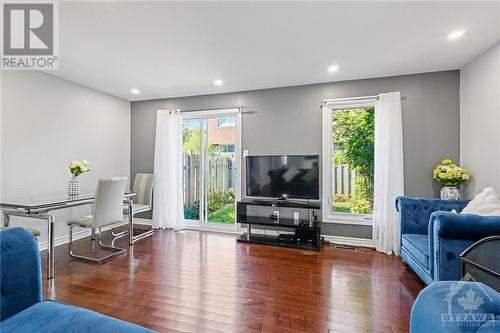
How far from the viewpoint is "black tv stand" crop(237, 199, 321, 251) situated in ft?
11.9

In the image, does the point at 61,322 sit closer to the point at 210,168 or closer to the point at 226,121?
the point at 210,168

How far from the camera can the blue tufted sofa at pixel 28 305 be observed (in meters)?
1.11

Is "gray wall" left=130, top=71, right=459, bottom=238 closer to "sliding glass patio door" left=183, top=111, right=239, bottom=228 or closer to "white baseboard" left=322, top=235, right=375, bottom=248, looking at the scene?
"white baseboard" left=322, top=235, right=375, bottom=248

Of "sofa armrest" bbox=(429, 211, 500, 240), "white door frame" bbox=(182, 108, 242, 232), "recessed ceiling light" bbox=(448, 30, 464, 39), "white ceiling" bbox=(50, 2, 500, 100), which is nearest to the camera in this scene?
"sofa armrest" bbox=(429, 211, 500, 240)

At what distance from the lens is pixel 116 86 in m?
4.13

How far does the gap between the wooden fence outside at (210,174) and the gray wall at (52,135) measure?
141 cm

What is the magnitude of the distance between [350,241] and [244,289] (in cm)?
216

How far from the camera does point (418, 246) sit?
7.75 ft


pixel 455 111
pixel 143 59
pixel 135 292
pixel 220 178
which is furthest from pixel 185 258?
pixel 455 111

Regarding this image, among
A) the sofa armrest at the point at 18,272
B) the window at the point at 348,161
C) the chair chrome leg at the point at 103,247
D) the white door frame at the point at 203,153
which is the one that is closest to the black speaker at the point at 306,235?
the window at the point at 348,161

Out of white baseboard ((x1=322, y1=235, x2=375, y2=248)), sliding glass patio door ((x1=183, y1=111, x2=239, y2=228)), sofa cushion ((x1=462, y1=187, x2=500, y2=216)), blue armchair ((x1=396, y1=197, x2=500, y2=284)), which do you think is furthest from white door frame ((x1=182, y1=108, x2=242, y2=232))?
sofa cushion ((x1=462, y1=187, x2=500, y2=216))

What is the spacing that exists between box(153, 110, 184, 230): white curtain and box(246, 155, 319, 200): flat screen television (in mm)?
1479

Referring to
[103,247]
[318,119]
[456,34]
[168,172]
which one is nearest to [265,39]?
[318,119]

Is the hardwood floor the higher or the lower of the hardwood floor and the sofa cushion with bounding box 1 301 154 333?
the lower
